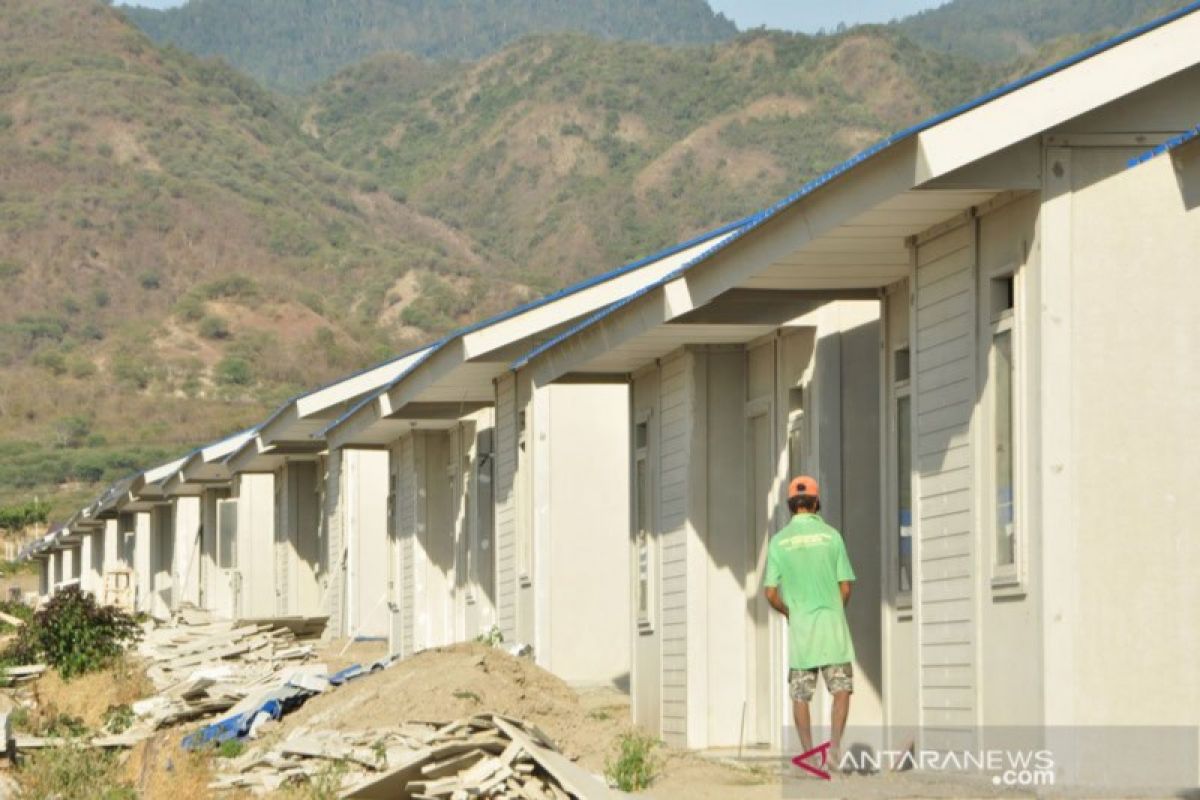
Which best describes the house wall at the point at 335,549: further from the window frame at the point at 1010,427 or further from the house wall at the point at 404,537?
the window frame at the point at 1010,427

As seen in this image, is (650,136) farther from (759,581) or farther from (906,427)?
(906,427)

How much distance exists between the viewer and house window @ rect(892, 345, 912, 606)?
48.9 ft

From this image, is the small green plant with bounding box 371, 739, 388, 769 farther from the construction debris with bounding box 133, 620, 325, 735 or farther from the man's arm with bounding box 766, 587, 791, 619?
the construction debris with bounding box 133, 620, 325, 735

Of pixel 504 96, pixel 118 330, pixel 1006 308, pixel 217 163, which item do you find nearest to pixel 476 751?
pixel 1006 308

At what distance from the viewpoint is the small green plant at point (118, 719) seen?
21.9m

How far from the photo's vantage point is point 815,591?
13453mm

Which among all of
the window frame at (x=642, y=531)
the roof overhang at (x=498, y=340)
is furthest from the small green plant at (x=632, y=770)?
the roof overhang at (x=498, y=340)

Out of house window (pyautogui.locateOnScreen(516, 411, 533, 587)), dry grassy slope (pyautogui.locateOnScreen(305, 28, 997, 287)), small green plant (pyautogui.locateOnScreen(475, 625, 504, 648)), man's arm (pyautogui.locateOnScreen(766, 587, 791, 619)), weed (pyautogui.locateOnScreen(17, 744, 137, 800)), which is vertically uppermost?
dry grassy slope (pyautogui.locateOnScreen(305, 28, 997, 287))

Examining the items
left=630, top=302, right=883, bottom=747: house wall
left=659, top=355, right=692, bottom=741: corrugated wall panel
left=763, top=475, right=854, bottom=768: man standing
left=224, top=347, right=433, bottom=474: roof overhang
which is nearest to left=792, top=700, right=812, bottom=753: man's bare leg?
left=763, top=475, right=854, bottom=768: man standing

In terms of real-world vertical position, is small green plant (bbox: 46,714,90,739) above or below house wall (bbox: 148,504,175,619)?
below

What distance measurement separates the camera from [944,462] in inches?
548

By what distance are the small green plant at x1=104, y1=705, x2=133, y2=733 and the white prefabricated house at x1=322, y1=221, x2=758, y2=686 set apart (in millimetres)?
3977

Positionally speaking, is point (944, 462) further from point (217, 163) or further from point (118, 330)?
point (217, 163)

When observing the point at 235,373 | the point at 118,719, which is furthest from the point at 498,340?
the point at 235,373
